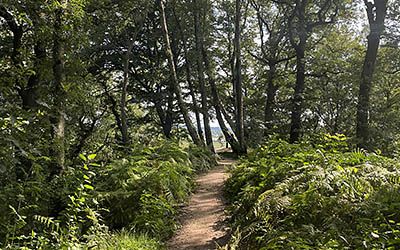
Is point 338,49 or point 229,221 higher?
point 338,49

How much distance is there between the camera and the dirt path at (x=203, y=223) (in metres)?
5.01

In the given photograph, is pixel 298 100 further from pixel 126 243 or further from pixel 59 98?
pixel 126 243

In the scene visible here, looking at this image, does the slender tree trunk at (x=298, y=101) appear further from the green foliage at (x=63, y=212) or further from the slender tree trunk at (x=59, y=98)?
the green foliage at (x=63, y=212)

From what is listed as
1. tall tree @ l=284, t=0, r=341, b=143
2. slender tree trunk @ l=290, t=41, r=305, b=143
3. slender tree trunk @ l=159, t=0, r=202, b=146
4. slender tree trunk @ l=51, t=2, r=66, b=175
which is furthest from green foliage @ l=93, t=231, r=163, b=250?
slender tree trunk @ l=290, t=41, r=305, b=143

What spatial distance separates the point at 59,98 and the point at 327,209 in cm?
529

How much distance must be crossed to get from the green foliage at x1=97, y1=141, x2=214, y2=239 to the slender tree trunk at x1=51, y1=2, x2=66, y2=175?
1011mm

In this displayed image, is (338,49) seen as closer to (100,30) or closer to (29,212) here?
(100,30)

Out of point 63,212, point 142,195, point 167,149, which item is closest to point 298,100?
point 167,149

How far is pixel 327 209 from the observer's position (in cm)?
394

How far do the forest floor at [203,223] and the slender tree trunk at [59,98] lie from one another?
2.58m

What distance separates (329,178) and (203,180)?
5.72m

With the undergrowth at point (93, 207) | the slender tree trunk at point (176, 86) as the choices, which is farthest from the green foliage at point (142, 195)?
the slender tree trunk at point (176, 86)

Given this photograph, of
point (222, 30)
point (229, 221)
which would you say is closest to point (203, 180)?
point (229, 221)

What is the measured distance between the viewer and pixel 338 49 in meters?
19.8
